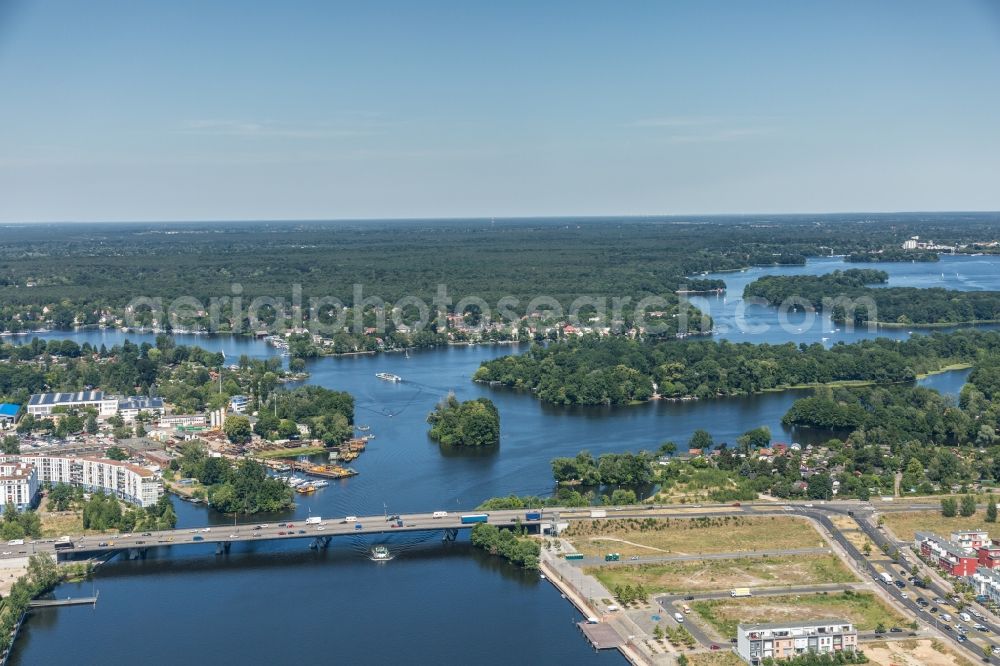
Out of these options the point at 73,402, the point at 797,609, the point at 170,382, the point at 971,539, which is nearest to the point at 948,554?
the point at 971,539

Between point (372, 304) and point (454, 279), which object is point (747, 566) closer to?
point (372, 304)

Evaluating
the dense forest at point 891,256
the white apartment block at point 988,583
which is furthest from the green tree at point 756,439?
the dense forest at point 891,256

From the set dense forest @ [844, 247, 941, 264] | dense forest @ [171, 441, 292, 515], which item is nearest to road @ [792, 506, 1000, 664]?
dense forest @ [171, 441, 292, 515]

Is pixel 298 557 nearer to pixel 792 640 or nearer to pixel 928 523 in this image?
pixel 792 640

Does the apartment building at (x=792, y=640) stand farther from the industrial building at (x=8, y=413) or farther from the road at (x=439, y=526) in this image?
the industrial building at (x=8, y=413)

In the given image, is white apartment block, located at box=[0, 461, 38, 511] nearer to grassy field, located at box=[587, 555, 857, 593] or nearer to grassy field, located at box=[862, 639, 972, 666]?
grassy field, located at box=[587, 555, 857, 593]

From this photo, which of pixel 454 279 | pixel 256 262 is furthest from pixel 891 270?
pixel 256 262

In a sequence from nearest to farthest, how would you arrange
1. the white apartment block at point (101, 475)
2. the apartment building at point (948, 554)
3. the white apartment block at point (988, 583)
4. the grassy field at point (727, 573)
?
the white apartment block at point (988, 583) < the grassy field at point (727, 573) < the apartment building at point (948, 554) < the white apartment block at point (101, 475)
